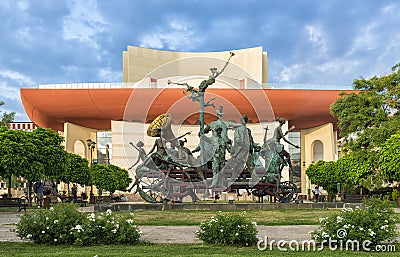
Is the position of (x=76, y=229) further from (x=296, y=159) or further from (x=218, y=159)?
(x=296, y=159)

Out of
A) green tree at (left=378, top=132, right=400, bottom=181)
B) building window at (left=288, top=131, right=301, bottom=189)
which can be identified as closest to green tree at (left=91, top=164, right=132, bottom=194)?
green tree at (left=378, top=132, right=400, bottom=181)

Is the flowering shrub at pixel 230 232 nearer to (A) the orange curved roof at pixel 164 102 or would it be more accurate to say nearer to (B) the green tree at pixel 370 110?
(B) the green tree at pixel 370 110

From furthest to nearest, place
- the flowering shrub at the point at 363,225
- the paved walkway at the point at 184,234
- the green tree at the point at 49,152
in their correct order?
1. the green tree at the point at 49,152
2. the paved walkway at the point at 184,234
3. the flowering shrub at the point at 363,225

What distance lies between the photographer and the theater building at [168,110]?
50.1 m

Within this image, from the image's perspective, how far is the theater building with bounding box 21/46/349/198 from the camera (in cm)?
5012

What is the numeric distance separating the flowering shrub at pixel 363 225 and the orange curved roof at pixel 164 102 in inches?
1550

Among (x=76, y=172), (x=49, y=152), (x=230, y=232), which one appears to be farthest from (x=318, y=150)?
(x=230, y=232)

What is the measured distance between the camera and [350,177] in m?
31.8

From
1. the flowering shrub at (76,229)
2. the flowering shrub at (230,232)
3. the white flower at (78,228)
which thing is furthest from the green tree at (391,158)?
the white flower at (78,228)

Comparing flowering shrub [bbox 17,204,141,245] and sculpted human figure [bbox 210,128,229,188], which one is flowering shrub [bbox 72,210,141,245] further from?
sculpted human figure [bbox 210,128,229,188]

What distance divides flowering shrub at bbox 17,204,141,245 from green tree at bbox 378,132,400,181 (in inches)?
706

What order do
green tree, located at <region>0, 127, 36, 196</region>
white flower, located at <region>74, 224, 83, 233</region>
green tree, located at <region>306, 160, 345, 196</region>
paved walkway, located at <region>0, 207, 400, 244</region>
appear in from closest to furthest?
white flower, located at <region>74, 224, 83, 233</region> → paved walkway, located at <region>0, 207, 400, 244</region> → green tree, located at <region>0, 127, 36, 196</region> → green tree, located at <region>306, 160, 345, 196</region>

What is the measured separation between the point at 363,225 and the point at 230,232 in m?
2.30

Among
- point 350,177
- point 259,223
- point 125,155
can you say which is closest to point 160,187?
point 259,223
